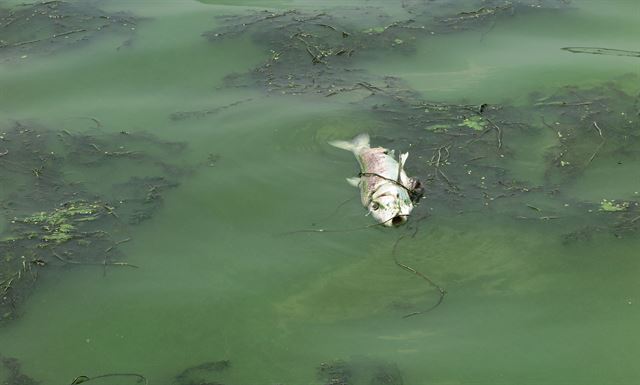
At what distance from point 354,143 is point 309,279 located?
137 centimetres

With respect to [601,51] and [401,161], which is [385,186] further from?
[601,51]

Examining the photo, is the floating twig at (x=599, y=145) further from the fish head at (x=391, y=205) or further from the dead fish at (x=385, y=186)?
the fish head at (x=391, y=205)

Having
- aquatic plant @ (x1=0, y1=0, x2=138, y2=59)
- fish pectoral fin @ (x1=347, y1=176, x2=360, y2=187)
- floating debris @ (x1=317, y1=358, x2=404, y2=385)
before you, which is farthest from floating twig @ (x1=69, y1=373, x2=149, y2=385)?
aquatic plant @ (x1=0, y1=0, x2=138, y2=59)

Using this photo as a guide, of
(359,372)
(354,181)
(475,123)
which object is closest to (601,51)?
(475,123)

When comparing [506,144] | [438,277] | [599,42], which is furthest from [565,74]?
[438,277]

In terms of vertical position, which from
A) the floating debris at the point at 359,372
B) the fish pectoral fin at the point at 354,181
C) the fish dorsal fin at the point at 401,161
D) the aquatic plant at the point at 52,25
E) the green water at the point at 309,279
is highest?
the aquatic plant at the point at 52,25

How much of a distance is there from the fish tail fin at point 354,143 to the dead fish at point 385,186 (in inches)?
5.1

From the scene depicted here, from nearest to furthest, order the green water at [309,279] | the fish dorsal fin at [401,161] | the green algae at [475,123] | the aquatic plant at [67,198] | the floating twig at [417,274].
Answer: the green water at [309,279] < the floating twig at [417,274] < the aquatic plant at [67,198] < the fish dorsal fin at [401,161] < the green algae at [475,123]

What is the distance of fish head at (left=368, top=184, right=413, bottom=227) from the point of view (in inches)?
169

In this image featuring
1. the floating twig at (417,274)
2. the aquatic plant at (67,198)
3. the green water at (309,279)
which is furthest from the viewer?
the aquatic plant at (67,198)

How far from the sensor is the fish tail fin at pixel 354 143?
16.6ft

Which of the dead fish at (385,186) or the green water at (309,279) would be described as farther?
the dead fish at (385,186)

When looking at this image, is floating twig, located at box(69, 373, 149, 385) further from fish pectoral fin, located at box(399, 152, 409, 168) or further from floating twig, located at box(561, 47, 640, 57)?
floating twig, located at box(561, 47, 640, 57)

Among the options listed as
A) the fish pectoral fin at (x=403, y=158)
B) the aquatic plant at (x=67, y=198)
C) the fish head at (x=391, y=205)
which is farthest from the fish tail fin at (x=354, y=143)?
the aquatic plant at (x=67, y=198)
